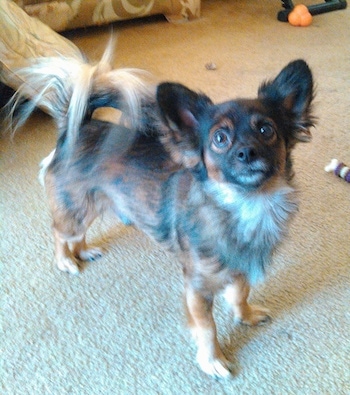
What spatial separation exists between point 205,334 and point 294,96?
588 mm

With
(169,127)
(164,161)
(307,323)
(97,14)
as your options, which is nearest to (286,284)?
(307,323)

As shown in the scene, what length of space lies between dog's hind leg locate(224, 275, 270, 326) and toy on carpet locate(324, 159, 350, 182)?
0.65 meters

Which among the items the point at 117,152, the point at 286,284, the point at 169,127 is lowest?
the point at 286,284

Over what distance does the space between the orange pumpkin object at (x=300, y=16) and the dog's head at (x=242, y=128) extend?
2.10 metres

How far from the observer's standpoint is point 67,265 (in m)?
1.26

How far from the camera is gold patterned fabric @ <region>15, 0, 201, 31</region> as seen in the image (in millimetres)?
2312

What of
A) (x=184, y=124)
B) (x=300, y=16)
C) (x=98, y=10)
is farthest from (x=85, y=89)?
(x=300, y=16)

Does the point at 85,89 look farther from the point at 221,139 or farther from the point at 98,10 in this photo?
the point at 98,10

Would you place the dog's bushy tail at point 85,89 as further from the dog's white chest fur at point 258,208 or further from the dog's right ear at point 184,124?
the dog's white chest fur at point 258,208

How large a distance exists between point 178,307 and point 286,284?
0.32 meters

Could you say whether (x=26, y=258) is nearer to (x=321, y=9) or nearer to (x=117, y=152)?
(x=117, y=152)

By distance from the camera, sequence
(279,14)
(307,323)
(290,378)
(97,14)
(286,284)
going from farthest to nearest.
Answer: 1. (279,14)
2. (97,14)
3. (286,284)
4. (307,323)
5. (290,378)

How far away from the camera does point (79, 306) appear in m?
1.18

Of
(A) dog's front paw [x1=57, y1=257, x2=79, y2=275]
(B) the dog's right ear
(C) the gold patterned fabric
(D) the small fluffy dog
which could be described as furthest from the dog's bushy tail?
(C) the gold patterned fabric
